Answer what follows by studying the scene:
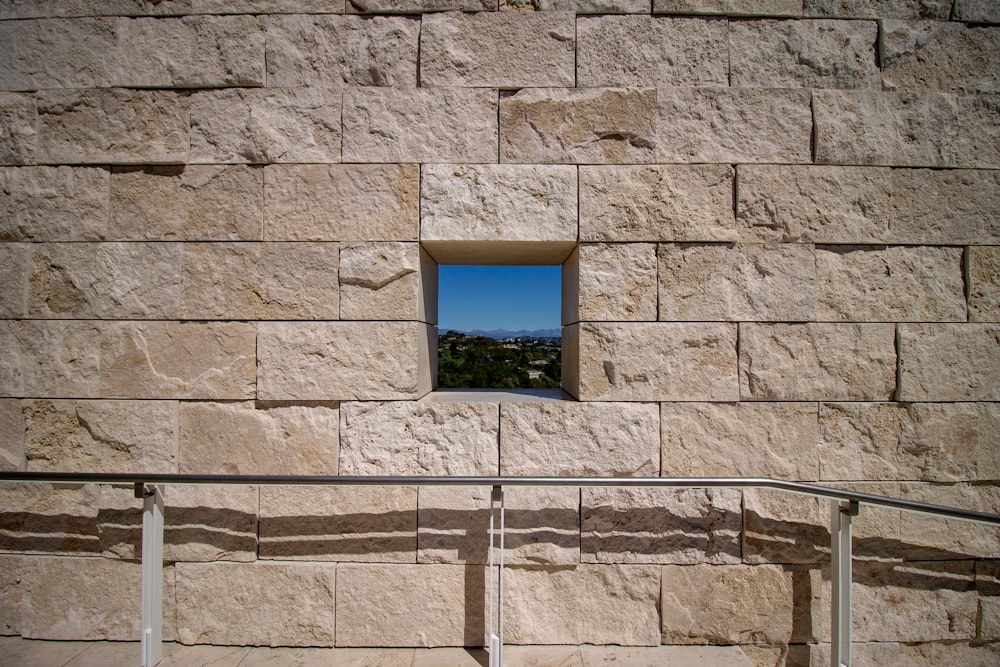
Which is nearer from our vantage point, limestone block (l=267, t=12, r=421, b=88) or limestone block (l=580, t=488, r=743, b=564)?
limestone block (l=580, t=488, r=743, b=564)

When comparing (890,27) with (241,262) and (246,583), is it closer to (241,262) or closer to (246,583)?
(241,262)

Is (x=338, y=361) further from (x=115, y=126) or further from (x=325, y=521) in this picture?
(x=115, y=126)

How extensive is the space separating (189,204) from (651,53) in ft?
9.52

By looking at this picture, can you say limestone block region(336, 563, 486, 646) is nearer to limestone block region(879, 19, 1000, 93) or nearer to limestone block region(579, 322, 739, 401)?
limestone block region(579, 322, 739, 401)

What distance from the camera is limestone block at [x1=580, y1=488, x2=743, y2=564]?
259cm

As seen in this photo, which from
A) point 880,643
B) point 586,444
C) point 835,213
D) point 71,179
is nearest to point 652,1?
point 835,213

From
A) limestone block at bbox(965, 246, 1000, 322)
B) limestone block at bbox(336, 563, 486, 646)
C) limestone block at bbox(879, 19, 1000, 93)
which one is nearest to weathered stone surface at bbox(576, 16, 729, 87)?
limestone block at bbox(879, 19, 1000, 93)

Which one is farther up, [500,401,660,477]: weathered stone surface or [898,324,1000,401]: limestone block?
[898,324,1000,401]: limestone block

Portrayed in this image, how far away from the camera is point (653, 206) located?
2664 millimetres

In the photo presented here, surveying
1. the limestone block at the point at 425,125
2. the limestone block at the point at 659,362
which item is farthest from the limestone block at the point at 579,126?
the limestone block at the point at 659,362

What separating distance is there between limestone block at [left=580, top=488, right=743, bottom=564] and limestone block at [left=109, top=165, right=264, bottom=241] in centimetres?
259

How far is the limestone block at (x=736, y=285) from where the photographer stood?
2637 mm

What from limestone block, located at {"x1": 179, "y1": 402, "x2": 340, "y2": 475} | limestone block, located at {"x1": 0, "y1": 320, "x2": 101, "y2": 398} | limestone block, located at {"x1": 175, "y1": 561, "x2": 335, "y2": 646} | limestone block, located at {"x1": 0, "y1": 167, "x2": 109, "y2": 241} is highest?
limestone block, located at {"x1": 0, "y1": 167, "x2": 109, "y2": 241}

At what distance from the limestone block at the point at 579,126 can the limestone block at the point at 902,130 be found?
3.48 ft
